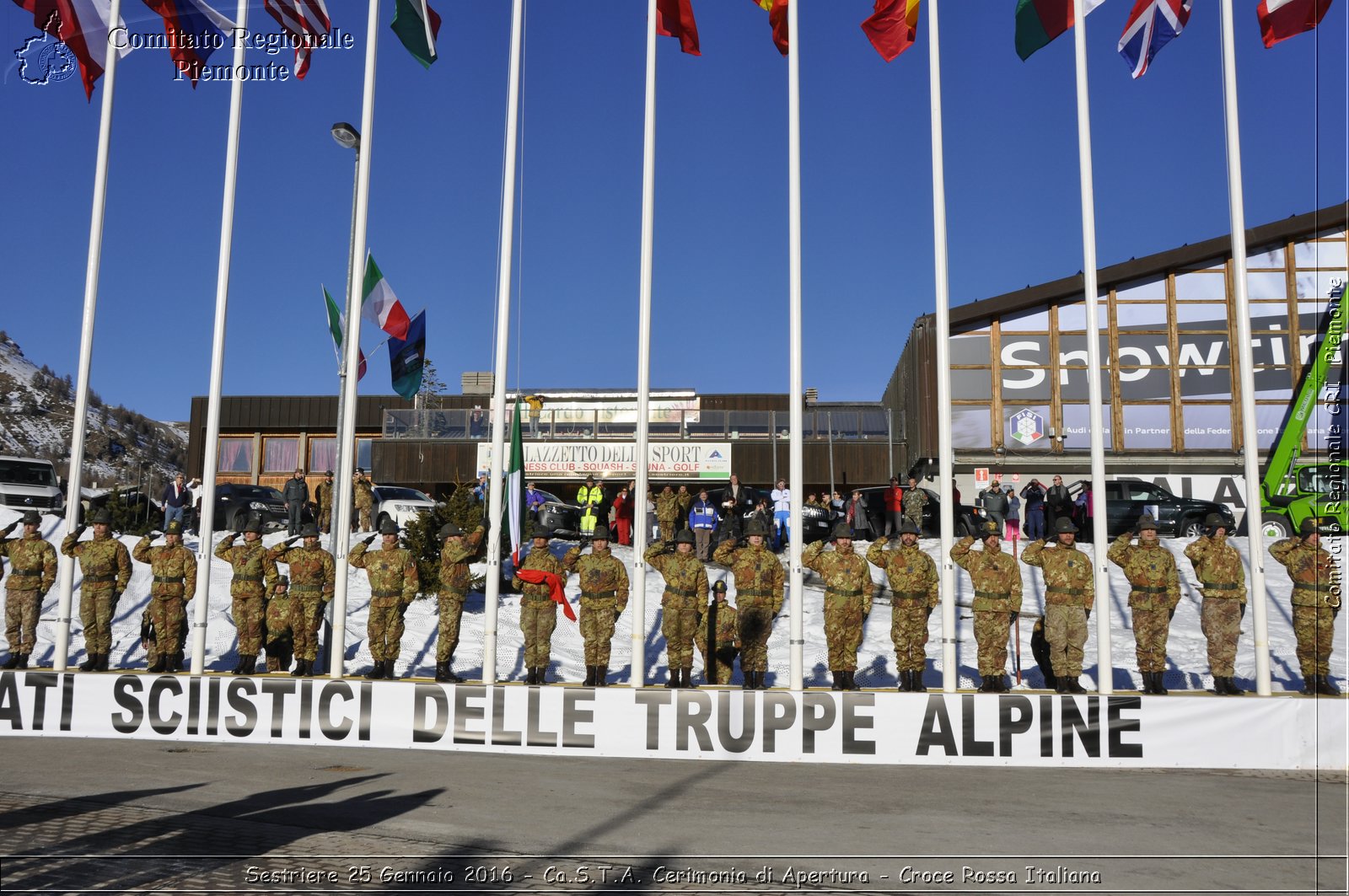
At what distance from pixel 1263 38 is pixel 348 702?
469 inches

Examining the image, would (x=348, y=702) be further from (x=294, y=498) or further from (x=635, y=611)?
(x=294, y=498)

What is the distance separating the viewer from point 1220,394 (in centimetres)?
2739

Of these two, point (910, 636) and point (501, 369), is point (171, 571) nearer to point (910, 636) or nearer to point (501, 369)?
point (501, 369)

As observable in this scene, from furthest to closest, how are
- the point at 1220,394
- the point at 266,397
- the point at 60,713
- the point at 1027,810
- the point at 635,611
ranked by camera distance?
1. the point at 266,397
2. the point at 1220,394
3. the point at 60,713
4. the point at 635,611
5. the point at 1027,810

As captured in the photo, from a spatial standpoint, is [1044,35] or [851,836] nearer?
[851,836]

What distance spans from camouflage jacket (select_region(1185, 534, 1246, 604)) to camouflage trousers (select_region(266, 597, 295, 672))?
1069 cm

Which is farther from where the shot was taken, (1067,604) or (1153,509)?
(1153,509)

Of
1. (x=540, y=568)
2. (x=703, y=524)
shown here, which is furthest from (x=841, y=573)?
(x=703, y=524)

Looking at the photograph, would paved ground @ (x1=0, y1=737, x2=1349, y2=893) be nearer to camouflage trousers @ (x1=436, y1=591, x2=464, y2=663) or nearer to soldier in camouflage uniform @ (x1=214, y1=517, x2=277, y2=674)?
soldier in camouflage uniform @ (x1=214, y1=517, x2=277, y2=674)

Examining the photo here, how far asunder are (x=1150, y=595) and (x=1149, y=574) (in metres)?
0.23

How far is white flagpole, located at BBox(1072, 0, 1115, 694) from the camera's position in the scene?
10.3 m

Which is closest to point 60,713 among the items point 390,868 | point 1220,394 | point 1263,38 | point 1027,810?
point 390,868

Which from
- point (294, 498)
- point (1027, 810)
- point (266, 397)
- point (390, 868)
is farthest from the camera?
Result: point (266, 397)

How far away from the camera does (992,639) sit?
11344 millimetres
